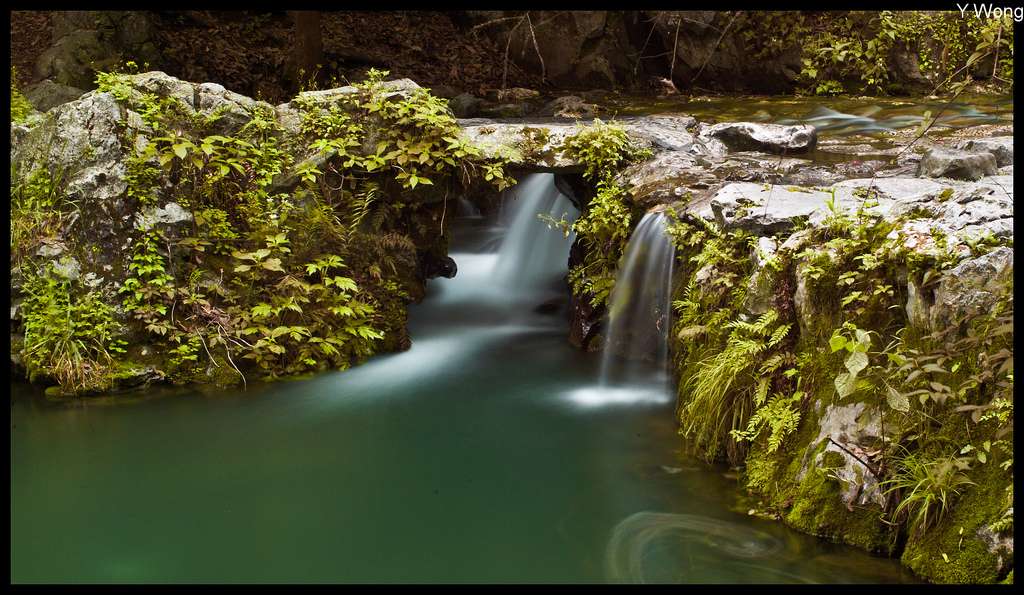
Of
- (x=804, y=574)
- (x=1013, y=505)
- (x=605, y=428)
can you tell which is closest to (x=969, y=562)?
(x=1013, y=505)

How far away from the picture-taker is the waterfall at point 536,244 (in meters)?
10.2

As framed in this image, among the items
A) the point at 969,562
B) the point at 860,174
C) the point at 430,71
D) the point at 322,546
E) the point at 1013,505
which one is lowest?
the point at 322,546

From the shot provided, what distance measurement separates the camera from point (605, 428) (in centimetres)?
664

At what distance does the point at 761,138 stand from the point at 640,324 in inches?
114

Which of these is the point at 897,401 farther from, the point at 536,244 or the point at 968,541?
the point at 536,244

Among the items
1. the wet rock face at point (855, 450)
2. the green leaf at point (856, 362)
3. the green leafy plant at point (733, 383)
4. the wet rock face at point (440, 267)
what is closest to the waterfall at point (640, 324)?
the green leafy plant at point (733, 383)

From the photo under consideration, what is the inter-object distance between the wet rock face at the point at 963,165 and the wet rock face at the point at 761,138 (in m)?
1.92

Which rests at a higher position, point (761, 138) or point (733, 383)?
point (761, 138)

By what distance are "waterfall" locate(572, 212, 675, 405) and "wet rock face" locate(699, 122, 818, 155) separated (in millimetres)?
2167

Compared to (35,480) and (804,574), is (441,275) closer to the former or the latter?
(35,480)

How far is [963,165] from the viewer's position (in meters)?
6.93

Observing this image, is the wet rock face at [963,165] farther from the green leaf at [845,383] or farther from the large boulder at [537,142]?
the green leaf at [845,383]

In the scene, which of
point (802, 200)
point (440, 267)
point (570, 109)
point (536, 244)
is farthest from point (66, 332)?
point (570, 109)

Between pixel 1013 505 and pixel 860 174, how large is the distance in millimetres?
4656
